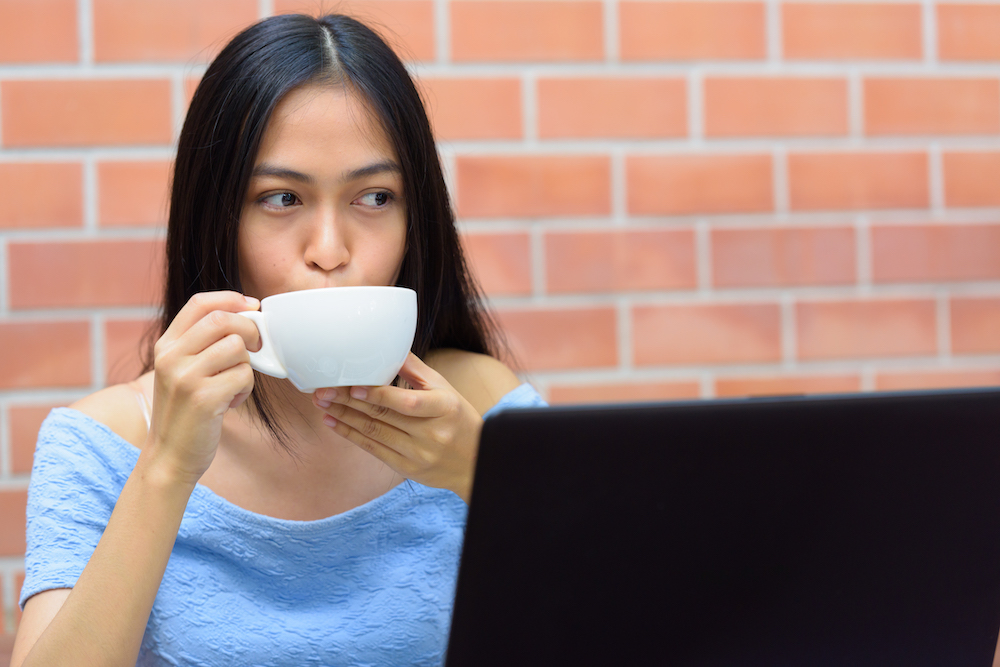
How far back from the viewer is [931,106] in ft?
4.56

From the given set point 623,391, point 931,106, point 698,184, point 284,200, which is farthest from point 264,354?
point 931,106

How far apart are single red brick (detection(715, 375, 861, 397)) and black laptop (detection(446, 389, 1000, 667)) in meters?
0.89

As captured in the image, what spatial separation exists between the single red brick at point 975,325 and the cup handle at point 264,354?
1.24 metres

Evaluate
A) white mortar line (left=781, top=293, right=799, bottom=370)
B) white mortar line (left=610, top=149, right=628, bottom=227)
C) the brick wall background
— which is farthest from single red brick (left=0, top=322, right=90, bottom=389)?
white mortar line (left=781, top=293, right=799, bottom=370)

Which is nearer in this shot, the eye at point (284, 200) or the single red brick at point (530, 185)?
the eye at point (284, 200)

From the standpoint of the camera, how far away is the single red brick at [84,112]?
4.01 feet

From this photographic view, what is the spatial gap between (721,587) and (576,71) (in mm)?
1047

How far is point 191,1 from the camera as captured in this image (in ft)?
4.08

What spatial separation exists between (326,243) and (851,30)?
1.06m

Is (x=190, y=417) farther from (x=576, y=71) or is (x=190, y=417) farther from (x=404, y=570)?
(x=576, y=71)

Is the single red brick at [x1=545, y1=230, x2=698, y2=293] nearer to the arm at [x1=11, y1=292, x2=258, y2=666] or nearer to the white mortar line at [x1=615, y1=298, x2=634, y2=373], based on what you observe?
the white mortar line at [x1=615, y1=298, x2=634, y2=373]

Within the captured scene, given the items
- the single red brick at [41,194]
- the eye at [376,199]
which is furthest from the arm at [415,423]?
the single red brick at [41,194]

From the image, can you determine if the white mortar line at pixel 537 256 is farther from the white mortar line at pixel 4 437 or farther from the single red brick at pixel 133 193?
the white mortar line at pixel 4 437

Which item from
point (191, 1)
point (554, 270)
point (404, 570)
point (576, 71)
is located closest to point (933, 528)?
point (404, 570)
